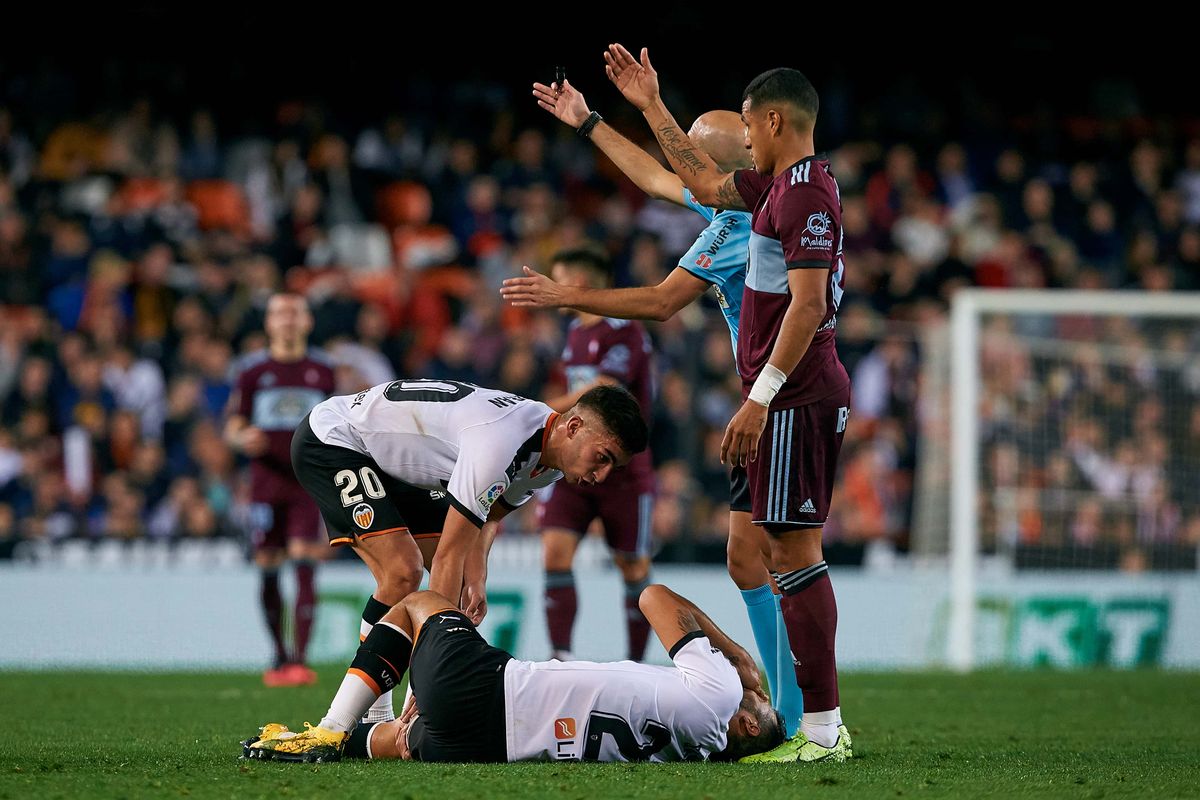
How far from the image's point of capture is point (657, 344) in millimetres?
13094

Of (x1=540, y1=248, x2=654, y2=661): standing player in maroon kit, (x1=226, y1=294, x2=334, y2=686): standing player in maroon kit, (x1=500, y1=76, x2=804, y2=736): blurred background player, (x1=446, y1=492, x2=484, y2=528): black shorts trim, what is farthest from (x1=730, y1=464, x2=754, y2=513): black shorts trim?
(x1=226, y1=294, x2=334, y2=686): standing player in maroon kit

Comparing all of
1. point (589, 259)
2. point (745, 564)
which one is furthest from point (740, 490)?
point (589, 259)

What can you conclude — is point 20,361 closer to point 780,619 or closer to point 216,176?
point 216,176

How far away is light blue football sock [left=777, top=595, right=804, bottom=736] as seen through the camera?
6078 mm

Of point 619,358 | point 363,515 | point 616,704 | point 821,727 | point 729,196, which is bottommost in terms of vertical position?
point 821,727

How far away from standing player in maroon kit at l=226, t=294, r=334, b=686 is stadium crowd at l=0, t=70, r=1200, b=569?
1.95 meters

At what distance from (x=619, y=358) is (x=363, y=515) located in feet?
9.40

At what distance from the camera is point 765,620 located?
633 centimetres

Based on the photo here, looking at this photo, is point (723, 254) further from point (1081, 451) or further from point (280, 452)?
point (1081, 451)

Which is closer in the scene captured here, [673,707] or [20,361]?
[673,707]

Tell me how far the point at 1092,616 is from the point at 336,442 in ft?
26.4

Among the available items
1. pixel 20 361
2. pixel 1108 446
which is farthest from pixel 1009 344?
pixel 20 361

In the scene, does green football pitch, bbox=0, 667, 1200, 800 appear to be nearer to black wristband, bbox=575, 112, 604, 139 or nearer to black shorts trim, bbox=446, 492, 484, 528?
black shorts trim, bbox=446, 492, 484, 528

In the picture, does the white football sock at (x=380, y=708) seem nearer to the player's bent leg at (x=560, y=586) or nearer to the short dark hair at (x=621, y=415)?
the short dark hair at (x=621, y=415)
